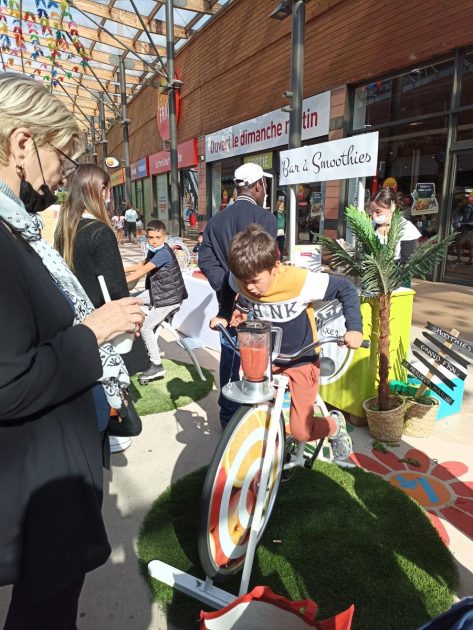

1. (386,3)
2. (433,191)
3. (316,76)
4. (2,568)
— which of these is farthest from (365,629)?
(316,76)

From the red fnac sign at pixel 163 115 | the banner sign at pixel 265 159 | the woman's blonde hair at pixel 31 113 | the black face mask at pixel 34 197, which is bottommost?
the black face mask at pixel 34 197

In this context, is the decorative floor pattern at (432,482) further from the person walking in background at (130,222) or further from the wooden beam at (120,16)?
the person walking in background at (130,222)

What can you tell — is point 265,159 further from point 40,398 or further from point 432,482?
point 40,398

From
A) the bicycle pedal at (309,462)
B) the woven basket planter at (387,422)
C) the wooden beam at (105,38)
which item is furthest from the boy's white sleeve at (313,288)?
the wooden beam at (105,38)

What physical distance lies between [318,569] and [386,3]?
9.47 meters

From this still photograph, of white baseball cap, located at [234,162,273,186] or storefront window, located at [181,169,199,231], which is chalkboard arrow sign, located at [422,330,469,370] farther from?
storefront window, located at [181,169,199,231]

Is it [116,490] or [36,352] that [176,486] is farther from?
[36,352]

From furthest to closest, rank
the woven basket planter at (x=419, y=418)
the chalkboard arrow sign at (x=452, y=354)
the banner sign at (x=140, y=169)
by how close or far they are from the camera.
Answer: the banner sign at (x=140, y=169) < the woven basket planter at (x=419, y=418) < the chalkboard arrow sign at (x=452, y=354)

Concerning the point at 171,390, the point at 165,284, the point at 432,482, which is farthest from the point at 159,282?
the point at 432,482

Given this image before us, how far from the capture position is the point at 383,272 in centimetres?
304

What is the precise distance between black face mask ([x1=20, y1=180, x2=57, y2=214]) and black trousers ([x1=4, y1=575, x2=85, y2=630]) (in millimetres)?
1052

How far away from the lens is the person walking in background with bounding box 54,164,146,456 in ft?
8.90

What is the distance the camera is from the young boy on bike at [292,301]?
209 cm

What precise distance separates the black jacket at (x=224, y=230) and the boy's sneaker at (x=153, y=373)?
5.63 feet
